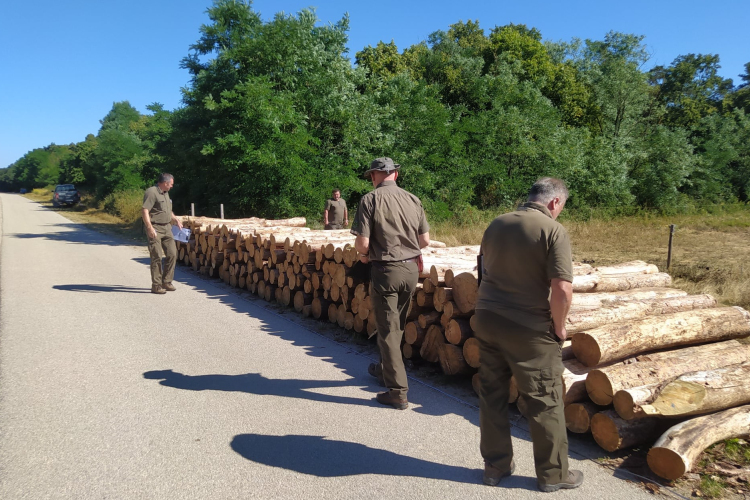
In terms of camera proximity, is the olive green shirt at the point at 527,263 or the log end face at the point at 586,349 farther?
the log end face at the point at 586,349

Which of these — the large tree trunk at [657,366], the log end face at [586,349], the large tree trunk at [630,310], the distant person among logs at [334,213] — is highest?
the distant person among logs at [334,213]

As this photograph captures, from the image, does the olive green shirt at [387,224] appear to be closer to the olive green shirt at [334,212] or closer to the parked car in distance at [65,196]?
the olive green shirt at [334,212]

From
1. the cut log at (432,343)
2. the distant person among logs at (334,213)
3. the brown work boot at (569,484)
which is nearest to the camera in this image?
the brown work boot at (569,484)

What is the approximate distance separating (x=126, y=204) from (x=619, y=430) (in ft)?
105

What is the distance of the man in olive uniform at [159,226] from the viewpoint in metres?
9.59

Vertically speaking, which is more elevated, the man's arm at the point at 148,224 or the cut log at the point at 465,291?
the man's arm at the point at 148,224

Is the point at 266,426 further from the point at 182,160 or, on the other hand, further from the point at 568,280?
the point at 182,160

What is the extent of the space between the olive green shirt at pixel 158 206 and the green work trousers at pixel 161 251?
0.12 meters

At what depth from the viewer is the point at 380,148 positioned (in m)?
20.5

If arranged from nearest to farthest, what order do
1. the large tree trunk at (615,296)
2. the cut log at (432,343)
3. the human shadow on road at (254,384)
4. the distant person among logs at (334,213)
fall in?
Result: the human shadow on road at (254,384), the large tree trunk at (615,296), the cut log at (432,343), the distant person among logs at (334,213)

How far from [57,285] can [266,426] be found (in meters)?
8.22

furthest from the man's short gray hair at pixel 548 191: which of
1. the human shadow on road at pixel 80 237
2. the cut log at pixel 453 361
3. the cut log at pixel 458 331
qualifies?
the human shadow on road at pixel 80 237

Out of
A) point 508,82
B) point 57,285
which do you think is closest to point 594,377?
point 57,285

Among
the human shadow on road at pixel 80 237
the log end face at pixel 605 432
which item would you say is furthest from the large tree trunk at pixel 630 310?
the human shadow on road at pixel 80 237
